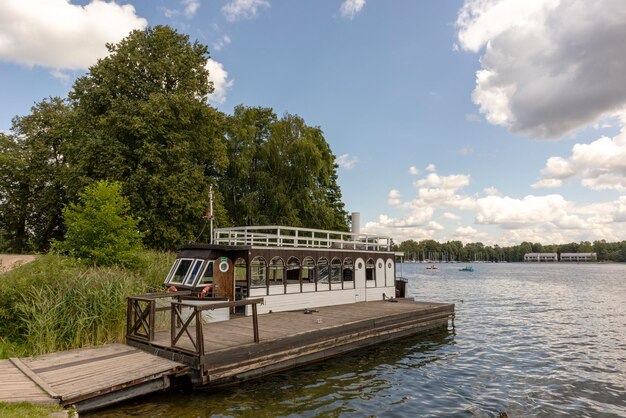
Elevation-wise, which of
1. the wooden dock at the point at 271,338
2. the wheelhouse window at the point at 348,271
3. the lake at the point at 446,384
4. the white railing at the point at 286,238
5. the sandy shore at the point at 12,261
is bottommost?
the lake at the point at 446,384

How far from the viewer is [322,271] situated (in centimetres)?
2112

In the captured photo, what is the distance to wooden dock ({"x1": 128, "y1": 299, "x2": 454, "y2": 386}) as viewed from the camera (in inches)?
443

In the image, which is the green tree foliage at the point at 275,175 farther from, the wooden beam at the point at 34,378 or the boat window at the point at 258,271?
the wooden beam at the point at 34,378

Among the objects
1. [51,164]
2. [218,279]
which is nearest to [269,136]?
[51,164]

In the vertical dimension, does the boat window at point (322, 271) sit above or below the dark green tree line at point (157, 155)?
below

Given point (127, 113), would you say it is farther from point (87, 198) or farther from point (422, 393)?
point (422, 393)

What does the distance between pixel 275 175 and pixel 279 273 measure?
71.1ft

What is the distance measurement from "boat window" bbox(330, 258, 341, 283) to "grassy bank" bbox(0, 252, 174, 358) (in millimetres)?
10047

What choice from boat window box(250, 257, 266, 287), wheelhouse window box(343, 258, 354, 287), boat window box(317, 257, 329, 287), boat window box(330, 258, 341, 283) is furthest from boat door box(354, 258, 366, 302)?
boat window box(250, 257, 266, 287)

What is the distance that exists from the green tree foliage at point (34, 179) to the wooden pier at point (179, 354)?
A: 80.2 ft

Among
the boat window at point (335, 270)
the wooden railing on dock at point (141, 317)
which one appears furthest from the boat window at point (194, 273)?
the boat window at point (335, 270)

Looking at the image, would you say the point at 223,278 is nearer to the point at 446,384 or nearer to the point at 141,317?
the point at 141,317

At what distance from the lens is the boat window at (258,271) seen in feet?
56.0

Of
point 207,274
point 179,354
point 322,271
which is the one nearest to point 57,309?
point 179,354
